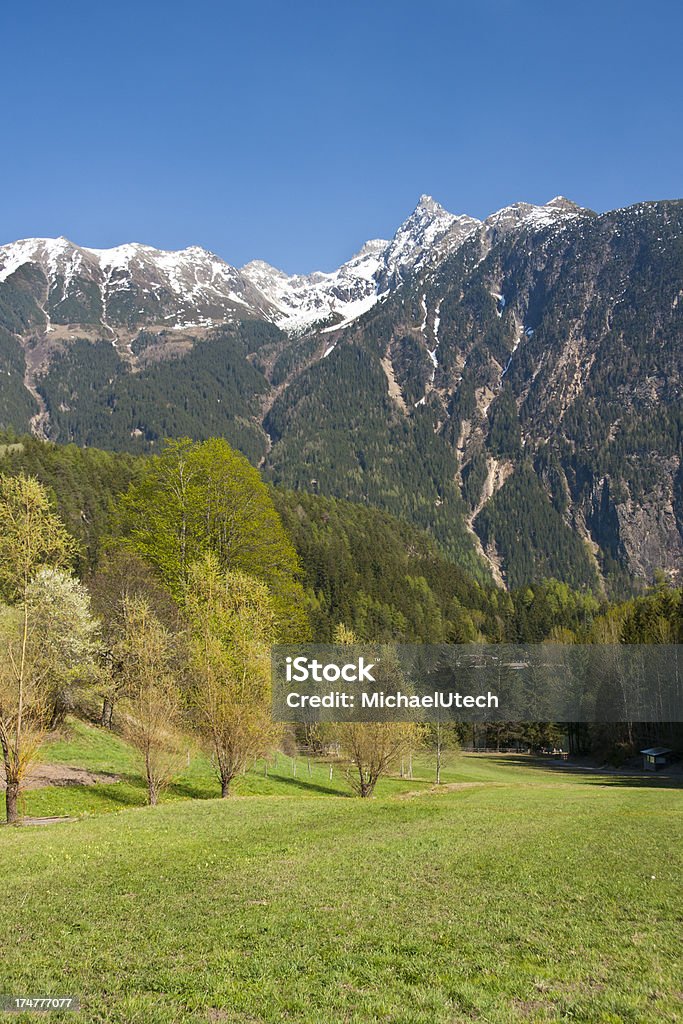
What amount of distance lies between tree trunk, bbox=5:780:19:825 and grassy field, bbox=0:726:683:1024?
6.20 feet

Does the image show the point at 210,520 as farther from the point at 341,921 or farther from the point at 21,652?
the point at 341,921

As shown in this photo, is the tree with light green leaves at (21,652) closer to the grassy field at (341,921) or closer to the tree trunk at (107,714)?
the grassy field at (341,921)

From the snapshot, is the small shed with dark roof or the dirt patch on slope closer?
A: the dirt patch on slope

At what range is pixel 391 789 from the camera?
5762cm

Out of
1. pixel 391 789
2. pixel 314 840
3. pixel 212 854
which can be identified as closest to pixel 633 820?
pixel 314 840

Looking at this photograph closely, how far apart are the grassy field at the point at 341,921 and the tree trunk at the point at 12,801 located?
1.89m

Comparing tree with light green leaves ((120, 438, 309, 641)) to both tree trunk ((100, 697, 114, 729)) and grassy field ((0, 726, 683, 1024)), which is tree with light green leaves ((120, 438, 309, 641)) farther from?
grassy field ((0, 726, 683, 1024))

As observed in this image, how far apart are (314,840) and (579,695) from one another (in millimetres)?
92766

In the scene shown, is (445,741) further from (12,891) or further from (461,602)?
(461,602)

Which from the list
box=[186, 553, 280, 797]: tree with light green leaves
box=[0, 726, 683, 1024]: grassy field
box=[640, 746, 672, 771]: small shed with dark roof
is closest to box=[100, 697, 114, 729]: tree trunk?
box=[186, 553, 280, 797]: tree with light green leaves

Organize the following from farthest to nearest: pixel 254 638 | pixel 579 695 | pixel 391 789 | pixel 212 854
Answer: pixel 579 695 < pixel 391 789 < pixel 254 638 < pixel 212 854

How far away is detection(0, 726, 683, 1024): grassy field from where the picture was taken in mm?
9930

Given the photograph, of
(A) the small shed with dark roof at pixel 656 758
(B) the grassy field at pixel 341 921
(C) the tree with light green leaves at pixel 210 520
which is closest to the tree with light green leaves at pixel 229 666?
(C) the tree with light green leaves at pixel 210 520

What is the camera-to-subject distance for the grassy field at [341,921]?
32.6ft
